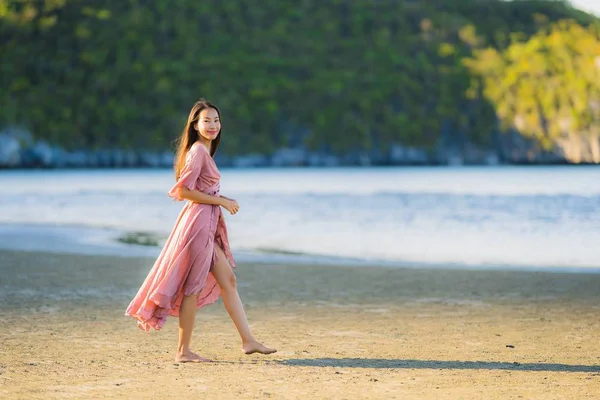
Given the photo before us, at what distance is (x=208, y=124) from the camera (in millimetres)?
5988

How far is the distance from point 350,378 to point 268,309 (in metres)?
3.30

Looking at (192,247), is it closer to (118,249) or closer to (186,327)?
(186,327)

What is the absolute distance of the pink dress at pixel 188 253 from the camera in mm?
5883

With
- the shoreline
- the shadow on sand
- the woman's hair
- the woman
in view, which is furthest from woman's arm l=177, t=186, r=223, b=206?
the shoreline

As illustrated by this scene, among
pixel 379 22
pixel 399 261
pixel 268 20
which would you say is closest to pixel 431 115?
pixel 379 22

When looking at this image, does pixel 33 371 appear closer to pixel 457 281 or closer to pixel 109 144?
pixel 457 281

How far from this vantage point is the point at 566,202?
3878cm

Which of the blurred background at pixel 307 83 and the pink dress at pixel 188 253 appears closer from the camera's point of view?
the pink dress at pixel 188 253

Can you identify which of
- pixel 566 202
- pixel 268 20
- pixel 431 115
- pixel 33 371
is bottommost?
Answer: pixel 33 371

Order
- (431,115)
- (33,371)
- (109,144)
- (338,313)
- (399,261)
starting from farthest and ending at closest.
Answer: (431,115)
(109,144)
(399,261)
(338,313)
(33,371)

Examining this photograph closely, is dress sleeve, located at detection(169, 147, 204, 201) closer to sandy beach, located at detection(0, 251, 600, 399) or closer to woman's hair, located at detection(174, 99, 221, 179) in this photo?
woman's hair, located at detection(174, 99, 221, 179)

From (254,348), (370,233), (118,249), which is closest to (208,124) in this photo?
(254,348)

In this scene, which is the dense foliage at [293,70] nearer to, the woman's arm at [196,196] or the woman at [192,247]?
the woman at [192,247]

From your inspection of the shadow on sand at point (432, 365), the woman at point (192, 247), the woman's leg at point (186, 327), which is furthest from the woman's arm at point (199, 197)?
the shadow on sand at point (432, 365)
